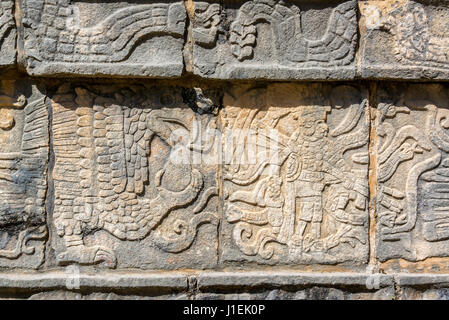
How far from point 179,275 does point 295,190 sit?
828mm

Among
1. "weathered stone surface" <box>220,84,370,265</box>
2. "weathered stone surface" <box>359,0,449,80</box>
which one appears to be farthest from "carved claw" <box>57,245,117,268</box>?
"weathered stone surface" <box>359,0,449,80</box>

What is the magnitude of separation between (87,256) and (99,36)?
1.24 m

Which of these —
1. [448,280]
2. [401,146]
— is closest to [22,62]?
[401,146]

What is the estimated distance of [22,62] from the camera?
8.96 ft

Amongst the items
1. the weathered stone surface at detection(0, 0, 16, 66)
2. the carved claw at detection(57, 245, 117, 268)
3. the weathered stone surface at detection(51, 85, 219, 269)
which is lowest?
the carved claw at detection(57, 245, 117, 268)

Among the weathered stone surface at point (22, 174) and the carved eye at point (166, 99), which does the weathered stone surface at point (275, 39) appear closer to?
the carved eye at point (166, 99)

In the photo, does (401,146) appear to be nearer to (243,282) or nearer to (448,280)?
(448,280)

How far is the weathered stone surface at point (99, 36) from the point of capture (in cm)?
270

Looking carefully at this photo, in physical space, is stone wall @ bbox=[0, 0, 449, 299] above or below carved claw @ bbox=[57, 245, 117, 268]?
above

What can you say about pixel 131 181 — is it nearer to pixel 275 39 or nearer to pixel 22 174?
pixel 22 174

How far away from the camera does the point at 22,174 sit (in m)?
2.90

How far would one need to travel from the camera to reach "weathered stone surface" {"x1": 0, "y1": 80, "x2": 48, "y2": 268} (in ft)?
9.40

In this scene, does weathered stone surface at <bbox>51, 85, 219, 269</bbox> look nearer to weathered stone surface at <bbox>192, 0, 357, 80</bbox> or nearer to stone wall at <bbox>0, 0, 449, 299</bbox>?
stone wall at <bbox>0, 0, 449, 299</bbox>

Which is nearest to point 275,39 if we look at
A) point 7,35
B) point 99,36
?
point 99,36
